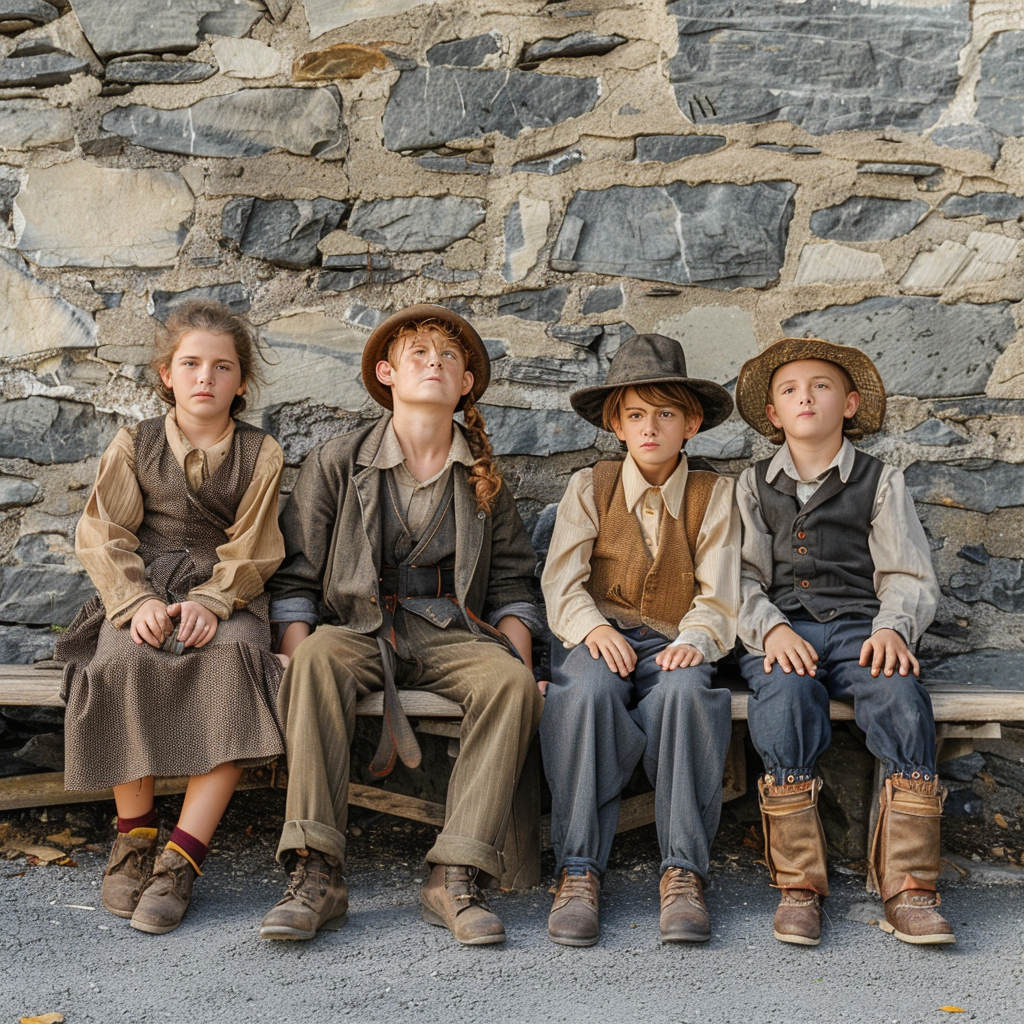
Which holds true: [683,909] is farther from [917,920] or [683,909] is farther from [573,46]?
[573,46]

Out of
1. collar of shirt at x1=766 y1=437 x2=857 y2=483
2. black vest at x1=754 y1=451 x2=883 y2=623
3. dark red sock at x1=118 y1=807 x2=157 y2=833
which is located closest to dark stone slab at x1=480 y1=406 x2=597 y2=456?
collar of shirt at x1=766 y1=437 x2=857 y2=483

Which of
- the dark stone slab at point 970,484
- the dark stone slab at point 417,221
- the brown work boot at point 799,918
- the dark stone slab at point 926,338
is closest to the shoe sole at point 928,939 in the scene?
the brown work boot at point 799,918

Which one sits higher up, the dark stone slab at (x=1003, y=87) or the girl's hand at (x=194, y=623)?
the dark stone slab at (x=1003, y=87)

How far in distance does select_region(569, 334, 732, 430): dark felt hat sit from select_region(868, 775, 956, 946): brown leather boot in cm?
113

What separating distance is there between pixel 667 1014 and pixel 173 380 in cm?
207

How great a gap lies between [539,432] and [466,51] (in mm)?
1205

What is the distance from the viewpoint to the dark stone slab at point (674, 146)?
329cm

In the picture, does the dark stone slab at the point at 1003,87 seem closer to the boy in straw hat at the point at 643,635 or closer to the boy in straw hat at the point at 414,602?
the boy in straw hat at the point at 643,635

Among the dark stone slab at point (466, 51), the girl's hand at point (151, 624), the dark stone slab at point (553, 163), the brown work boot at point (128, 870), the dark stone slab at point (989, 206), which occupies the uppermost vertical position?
the dark stone slab at point (466, 51)

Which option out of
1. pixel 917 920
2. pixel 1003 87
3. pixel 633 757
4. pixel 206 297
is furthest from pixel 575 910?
pixel 1003 87

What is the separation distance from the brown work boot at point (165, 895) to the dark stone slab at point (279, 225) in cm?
180

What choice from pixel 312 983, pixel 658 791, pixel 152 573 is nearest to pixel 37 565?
pixel 152 573

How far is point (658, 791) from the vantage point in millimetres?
2561

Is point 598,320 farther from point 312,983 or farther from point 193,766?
point 312,983
